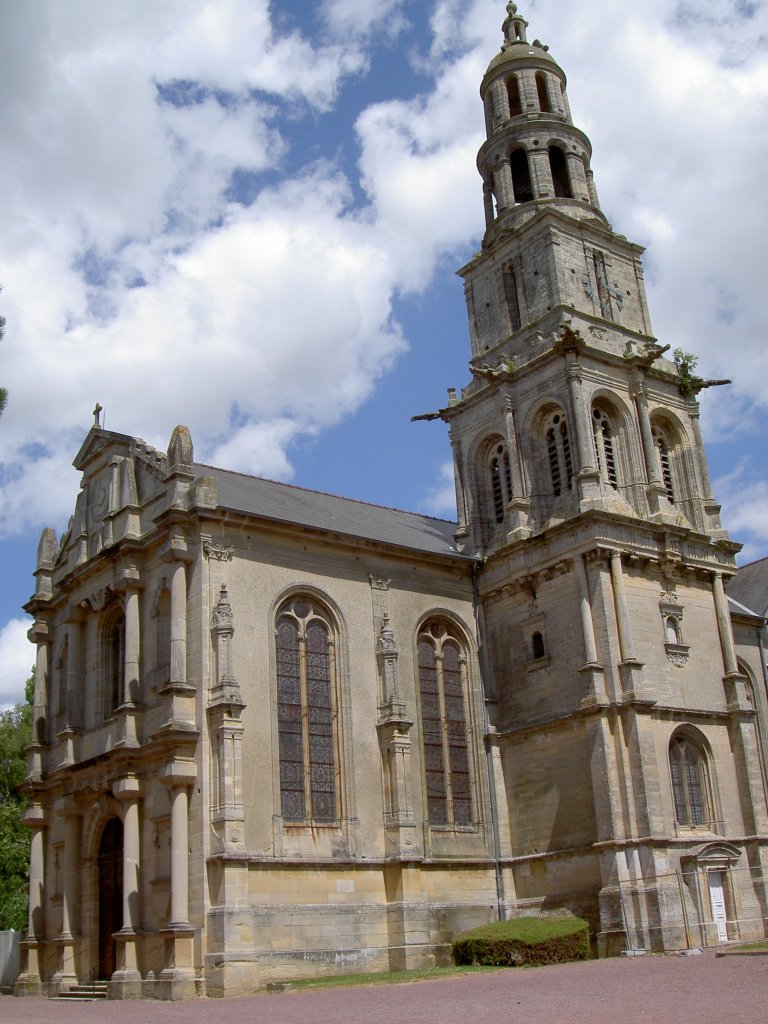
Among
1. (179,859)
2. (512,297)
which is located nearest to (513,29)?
(512,297)

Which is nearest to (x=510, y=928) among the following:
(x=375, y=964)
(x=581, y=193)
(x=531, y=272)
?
(x=375, y=964)

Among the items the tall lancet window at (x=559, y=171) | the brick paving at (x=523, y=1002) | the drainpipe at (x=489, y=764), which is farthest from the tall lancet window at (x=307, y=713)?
the tall lancet window at (x=559, y=171)

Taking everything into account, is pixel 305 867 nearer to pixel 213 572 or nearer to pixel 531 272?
pixel 213 572

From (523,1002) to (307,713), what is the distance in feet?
43.7

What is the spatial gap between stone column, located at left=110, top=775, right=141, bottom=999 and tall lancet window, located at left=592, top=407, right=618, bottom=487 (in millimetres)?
16384

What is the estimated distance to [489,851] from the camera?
31.9m

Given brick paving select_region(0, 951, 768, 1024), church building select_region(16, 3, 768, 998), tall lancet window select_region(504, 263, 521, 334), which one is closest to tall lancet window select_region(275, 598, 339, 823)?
church building select_region(16, 3, 768, 998)

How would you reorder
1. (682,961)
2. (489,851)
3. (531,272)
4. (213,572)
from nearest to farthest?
(682,961)
(213,572)
(489,851)
(531,272)

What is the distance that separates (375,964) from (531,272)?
881 inches

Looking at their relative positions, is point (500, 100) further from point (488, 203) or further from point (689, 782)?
point (689, 782)

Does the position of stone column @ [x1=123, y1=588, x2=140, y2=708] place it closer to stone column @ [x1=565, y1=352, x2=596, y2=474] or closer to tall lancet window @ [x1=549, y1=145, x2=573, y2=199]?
stone column @ [x1=565, y1=352, x2=596, y2=474]

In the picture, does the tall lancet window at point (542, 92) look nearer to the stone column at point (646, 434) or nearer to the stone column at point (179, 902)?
the stone column at point (646, 434)

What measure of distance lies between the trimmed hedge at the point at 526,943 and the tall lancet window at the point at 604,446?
42.9ft

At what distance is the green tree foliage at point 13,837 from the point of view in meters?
43.4
